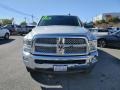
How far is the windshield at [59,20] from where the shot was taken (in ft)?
29.0

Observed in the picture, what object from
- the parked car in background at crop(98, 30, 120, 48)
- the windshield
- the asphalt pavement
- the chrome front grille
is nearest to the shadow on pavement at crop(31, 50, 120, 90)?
the asphalt pavement

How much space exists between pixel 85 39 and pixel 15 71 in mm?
2909

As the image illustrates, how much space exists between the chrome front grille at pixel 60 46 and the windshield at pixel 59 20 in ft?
8.43

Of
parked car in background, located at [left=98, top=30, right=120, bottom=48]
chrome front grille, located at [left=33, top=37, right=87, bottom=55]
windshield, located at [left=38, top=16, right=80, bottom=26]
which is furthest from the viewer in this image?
parked car in background, located at [left=98, top=30, right=120, bottom=48]

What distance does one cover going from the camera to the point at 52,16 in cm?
935

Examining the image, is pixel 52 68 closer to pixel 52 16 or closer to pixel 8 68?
pixel 8 68

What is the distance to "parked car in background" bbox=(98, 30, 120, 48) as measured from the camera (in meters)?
15.1

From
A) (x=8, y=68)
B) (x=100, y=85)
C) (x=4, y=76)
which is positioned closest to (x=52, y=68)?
(x=100, y=85)

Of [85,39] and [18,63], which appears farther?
[18,63]

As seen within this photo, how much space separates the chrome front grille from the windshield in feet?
8.43

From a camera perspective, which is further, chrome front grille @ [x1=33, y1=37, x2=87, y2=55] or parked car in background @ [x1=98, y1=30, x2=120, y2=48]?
parked car in background @ [x1=98, y1=30, x2=120, y2=48]

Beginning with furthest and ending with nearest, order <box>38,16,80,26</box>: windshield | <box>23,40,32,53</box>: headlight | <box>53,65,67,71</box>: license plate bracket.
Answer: <box>38,16,80,26</box>: windshield < <box>23,40,32,53</box>: headlight < <box>53,65,67,71</box>: license plate bracket

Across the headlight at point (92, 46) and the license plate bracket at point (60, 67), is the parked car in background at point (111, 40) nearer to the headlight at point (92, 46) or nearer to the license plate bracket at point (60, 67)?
the headlight at point (92, 46)

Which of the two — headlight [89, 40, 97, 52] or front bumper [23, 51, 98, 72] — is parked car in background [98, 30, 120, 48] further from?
front bumper [23, 51, 98, 72]
